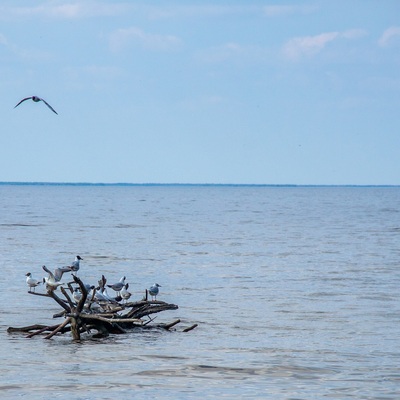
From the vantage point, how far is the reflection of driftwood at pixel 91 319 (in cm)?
2005

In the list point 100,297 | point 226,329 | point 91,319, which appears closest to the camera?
point 91,319

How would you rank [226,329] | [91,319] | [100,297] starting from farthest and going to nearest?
[226,329], [100,297], [91,319]

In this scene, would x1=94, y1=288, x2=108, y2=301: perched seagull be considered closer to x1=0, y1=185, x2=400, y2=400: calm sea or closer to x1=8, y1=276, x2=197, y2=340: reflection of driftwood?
x1=8, y1=276, x2=197, y2=340: reflection of driftwood

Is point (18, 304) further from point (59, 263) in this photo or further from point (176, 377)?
point (59, 263)

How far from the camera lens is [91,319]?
794 inches

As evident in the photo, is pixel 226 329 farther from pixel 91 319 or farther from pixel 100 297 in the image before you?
pixel 91 319

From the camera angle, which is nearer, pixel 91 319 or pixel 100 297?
pixel 91 319

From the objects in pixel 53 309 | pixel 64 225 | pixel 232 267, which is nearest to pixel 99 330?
pixel 53 309

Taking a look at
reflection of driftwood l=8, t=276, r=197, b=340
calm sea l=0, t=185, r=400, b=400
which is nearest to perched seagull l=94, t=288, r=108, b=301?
reflection of driftwood l=8, t=276, r=197, b=340

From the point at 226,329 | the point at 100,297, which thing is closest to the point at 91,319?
the point at 100,297

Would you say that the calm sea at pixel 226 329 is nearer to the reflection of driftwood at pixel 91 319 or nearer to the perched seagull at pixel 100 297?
the reflection of driftwood at pixel 91 319

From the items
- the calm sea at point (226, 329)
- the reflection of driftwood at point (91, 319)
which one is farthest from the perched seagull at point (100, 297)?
the calm sea at point (226, 329)

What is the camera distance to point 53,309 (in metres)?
26.1

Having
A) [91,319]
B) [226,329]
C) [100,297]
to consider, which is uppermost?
[100,297]
